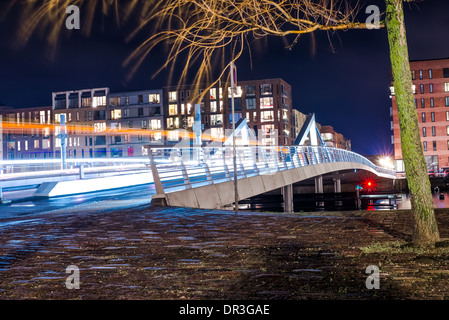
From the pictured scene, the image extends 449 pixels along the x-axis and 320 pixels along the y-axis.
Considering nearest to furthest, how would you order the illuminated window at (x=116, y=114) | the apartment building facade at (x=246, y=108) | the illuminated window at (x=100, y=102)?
the apartment building facade at (x=246, y=108) → the illuminated window at (x=116, y=114) → the illuminated window at (x=100, y=102)

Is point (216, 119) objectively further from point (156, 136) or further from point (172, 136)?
point (156, 136)

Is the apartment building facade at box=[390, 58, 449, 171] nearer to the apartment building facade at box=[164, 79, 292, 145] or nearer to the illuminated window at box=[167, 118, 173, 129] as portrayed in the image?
the apartment building facade at box=[164, 79, 292, 145]

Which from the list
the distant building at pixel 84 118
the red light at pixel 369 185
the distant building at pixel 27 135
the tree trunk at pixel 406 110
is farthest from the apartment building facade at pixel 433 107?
the tree trunk at pixel 406 110

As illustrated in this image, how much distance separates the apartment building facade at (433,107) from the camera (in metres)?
94.6

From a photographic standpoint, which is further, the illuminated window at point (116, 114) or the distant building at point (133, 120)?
the illuminated window at point (116, 114)

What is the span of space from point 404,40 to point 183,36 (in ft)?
10.3

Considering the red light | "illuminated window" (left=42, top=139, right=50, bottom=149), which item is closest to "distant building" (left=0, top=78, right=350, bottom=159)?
"illuminated window" (left=42, top=139, right=50, bottom=149)

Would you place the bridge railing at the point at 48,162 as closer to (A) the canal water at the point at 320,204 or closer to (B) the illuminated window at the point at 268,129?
(A) the canal water at the point at 320,204

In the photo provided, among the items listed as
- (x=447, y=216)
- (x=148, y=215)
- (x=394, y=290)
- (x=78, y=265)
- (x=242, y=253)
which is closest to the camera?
(x=394, y=290)

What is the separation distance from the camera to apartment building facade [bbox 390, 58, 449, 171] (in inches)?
3723

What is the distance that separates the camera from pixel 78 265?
6188 millimetres

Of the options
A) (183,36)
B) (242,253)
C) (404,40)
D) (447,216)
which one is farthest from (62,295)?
(447,216)

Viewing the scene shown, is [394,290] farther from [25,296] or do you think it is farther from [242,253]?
[25,296]

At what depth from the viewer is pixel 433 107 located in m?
96.0
